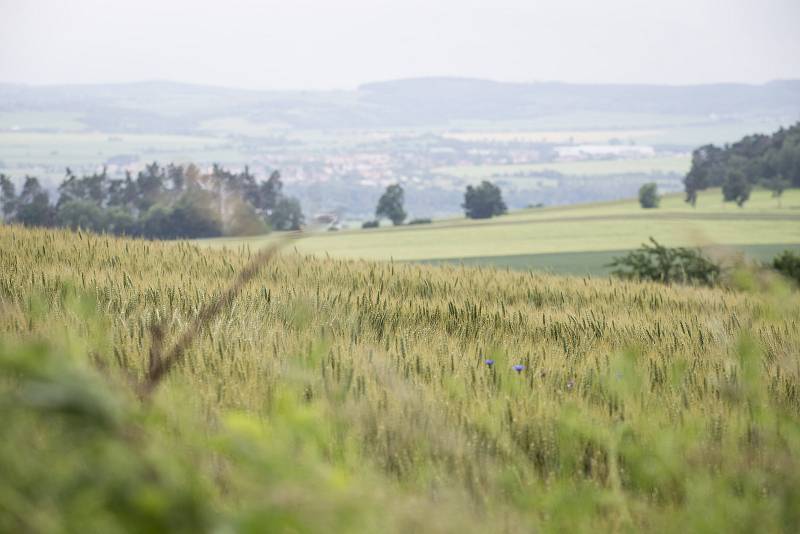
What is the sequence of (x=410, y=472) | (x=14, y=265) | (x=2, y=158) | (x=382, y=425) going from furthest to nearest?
(x=2, y=158) < (x=14, y=265) < (x=382, y=425) < (x=410, y=472)

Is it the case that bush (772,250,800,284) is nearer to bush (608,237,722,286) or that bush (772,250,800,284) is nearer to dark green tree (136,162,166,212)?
bush (608,237,722,286)

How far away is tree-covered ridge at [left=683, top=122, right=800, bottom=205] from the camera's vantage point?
3317 inches

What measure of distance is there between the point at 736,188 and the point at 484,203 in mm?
24076

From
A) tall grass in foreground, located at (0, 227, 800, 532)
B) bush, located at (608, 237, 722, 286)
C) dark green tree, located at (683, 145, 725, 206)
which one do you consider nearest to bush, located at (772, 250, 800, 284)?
bush, located at (608, 237, 722, 286)

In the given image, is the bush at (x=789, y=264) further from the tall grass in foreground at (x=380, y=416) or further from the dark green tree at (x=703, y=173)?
the dark green tree at (x=703, y=173)

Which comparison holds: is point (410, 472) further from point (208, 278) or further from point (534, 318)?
point (208, 278)

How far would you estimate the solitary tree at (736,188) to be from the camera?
81.9m

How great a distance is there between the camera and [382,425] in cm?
289

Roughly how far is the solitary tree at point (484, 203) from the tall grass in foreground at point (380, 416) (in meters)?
88.2

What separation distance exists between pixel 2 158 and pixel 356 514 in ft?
671

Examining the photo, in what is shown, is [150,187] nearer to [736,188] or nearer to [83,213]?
[83,213]

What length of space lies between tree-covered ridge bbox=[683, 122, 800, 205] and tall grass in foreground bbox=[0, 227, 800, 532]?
82546 mm

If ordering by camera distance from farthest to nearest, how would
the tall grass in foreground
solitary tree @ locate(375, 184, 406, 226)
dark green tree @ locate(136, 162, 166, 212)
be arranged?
solitary tree @ locate(375, 184, 406, 226) → dark green tree @ locate(136, 162, 166, 212) → the tall grass in foreground

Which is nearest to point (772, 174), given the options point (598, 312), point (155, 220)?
point (155, 220)
